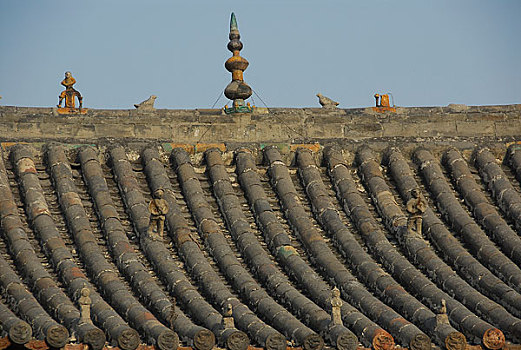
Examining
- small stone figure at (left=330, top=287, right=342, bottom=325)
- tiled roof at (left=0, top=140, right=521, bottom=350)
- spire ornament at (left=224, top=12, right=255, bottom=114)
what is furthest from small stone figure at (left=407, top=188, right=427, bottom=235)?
spire ornament at (left=224, top=12, right=255, bottom=114)

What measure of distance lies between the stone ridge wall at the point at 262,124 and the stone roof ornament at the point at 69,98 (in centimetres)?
21

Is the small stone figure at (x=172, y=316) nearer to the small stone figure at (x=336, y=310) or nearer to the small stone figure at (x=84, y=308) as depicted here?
the small stone figure at (x=84, y=308)

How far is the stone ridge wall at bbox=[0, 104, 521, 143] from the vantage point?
2702cm

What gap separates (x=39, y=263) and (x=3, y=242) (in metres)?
1.01

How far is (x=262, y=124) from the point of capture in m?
27.8

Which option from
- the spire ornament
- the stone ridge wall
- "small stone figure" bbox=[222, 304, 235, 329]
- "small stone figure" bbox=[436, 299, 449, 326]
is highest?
the spire ornament

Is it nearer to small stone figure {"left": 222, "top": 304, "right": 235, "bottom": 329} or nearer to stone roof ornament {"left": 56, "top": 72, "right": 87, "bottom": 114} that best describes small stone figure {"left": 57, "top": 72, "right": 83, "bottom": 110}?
stone roof ornament {"left": 56, "top": 72, "right": 87, "bottom": 114}

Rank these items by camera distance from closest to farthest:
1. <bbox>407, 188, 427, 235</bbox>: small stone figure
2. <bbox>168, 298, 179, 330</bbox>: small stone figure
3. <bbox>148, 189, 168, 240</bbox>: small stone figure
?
<bbox>168, 298, 179, 330</bbox>: small stone figure < <bbox>148, 189, 168, 240</bbox>: small stone figure < <bbox>407, 188, 427, 235</bbox>: small stone figure

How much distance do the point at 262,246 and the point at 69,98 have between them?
5.29 m

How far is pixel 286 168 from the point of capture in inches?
1062

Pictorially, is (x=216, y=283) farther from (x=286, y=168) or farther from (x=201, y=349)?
(x=286, y=168)

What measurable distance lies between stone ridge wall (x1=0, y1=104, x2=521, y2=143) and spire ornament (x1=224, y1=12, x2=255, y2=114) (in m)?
0.28

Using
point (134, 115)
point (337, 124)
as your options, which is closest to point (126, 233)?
point (134, 115)

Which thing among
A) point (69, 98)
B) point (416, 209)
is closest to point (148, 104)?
point (69, 98)
